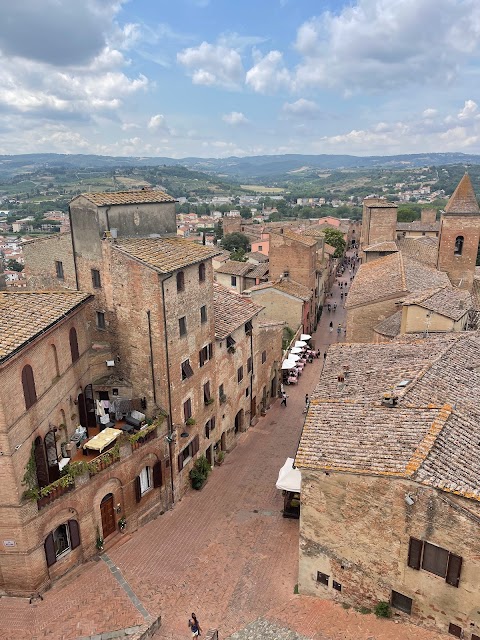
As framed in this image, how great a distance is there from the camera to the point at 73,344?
26125 mm

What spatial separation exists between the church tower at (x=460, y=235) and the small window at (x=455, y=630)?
119 ft

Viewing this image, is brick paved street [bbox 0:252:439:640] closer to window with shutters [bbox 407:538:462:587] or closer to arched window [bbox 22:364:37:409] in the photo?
window with shutters [bbox 407:538:462:587]

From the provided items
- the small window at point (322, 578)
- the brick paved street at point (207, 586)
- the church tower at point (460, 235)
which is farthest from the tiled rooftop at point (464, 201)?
the small window at point (322, 578)

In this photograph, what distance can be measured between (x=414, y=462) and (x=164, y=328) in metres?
14.2

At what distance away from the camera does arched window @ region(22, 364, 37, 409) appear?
20750 millimetres

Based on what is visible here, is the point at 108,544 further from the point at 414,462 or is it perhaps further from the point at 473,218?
the point at 473,218

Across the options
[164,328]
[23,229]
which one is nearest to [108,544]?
[164,328]

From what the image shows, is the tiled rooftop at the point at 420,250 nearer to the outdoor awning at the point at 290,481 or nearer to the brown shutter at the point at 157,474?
the outdoor awning at the point at 290,481

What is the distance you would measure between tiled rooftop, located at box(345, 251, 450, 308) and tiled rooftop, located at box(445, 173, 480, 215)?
612 centimetres

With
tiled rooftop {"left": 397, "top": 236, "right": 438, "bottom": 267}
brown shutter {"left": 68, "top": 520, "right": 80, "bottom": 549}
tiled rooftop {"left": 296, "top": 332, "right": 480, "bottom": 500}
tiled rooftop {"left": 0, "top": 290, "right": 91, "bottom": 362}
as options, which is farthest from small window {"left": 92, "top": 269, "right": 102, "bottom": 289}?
tiled rooftop {"left": 397, "top": 236, "right": 438, "bottom": 267}

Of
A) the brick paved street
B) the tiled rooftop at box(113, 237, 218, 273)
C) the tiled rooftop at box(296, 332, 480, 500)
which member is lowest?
the brick paved street

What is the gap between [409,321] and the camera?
34.3m

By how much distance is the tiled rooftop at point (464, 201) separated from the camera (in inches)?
1764

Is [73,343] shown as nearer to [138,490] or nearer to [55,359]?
[55,359]
